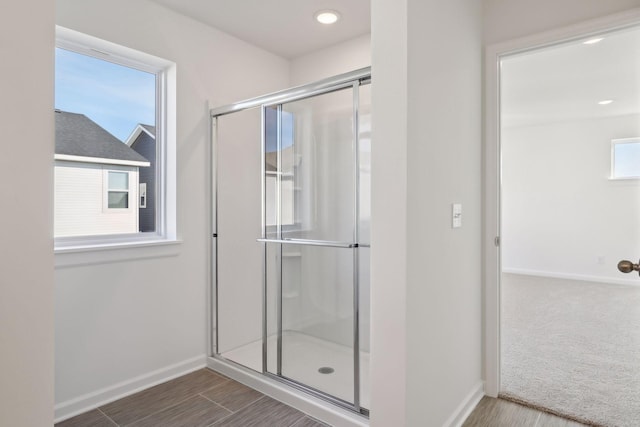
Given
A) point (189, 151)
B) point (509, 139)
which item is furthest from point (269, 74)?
point (509, 139)

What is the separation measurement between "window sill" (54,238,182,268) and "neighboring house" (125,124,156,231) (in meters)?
0.15

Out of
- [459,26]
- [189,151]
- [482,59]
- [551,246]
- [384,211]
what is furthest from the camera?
[551,246]

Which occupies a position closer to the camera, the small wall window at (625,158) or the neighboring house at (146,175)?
the neighboring house at (146,175)

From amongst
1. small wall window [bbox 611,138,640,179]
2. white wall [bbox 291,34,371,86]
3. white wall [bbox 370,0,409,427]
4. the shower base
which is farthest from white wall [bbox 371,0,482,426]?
small wall window [bbox 611,138,640,179]

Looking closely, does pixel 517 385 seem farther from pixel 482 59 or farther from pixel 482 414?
pixel 482 59

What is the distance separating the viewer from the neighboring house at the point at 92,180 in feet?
6.93

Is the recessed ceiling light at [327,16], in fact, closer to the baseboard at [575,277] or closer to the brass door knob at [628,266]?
the brass door knob at [628,266]

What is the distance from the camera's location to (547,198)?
6.01m

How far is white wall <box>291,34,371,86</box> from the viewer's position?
283 cm

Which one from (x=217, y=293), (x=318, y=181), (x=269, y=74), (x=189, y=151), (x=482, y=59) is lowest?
(x=217, y=293)

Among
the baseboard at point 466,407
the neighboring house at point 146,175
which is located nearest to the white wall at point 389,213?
the baseboard at point 466,407

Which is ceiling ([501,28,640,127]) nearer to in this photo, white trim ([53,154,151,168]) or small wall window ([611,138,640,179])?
small wall window ([611,138,640,179])

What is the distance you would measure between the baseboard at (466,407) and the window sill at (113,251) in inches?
76.7

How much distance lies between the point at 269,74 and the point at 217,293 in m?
1.88
